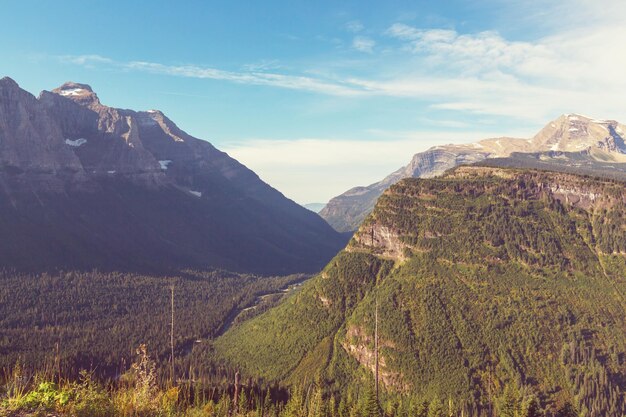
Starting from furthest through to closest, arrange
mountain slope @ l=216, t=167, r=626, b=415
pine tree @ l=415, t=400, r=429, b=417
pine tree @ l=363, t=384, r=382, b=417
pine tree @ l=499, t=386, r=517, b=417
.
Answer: mountain slope @ l=216, t=167, r=626, b=415 < pine tree @ l=415, t=400, r=429, b=417 < pine tree @ l=499, t=386, r=517, b=417 < pine tree @ l=363, t=384, r=382, b=417

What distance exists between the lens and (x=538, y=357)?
540ft

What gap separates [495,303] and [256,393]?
10841 centimetres

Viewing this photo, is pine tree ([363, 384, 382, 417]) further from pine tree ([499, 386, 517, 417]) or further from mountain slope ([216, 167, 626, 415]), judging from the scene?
mountain slope ([216, 167, 626, 415])

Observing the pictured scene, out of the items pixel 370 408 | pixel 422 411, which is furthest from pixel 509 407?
pixel 370 408

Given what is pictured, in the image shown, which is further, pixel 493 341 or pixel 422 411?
pixel 493 341

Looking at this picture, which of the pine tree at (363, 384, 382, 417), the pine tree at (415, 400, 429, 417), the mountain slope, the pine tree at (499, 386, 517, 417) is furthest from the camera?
the mountain slope

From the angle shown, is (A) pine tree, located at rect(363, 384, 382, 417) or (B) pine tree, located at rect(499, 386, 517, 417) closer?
(A) pine tree, located at rect(363, 384, 382, 417)

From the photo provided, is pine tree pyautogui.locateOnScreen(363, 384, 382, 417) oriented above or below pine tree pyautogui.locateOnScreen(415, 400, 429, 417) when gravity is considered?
above

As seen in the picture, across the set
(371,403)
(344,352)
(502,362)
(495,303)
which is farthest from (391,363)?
(371,403)

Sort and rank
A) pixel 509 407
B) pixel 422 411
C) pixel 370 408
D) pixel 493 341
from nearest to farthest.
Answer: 1. pixel 370 408
2. pixel 509 407
3. pixel 422 411
4. pixel 493 341

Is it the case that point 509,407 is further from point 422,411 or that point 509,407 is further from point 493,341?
point 493,341

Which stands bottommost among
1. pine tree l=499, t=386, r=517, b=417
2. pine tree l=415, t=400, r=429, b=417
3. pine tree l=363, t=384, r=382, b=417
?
pine tree l=415, t=400, r=429, b=417

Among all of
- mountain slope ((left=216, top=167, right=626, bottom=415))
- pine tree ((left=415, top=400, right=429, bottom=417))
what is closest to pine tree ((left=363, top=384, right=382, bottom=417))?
pine tree ((left=415, top=400, right=429, bottom=417))

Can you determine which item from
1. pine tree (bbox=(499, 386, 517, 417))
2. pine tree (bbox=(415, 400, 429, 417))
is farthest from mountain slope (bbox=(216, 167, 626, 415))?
pine tree (bbox=(415, 400, 429, 417))
